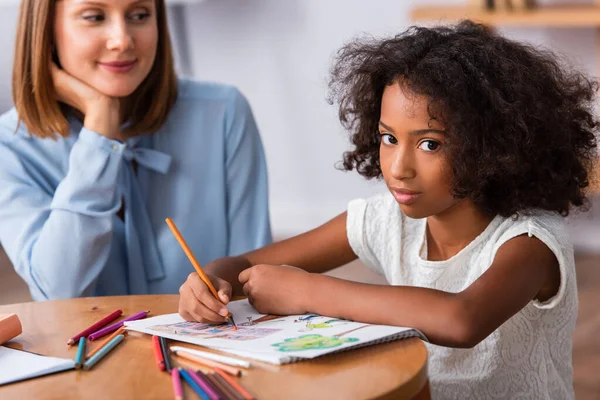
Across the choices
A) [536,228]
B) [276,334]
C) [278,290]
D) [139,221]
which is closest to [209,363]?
[276,334]

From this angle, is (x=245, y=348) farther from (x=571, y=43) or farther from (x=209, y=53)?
(x=209, y=53)

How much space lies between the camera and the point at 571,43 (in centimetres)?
340

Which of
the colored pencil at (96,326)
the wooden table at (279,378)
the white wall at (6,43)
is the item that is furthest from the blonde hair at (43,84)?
the white wall at (6,43)

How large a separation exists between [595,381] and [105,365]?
5.70 ft

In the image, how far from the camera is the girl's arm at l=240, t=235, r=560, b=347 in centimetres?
109

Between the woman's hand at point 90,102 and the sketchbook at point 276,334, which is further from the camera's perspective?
the woman's hand at point 90,102

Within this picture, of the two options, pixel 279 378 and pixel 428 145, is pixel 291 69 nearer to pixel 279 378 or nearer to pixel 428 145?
pixel 428 145

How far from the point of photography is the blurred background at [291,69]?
12.1 feet

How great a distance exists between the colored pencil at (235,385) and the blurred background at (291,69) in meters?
2.51

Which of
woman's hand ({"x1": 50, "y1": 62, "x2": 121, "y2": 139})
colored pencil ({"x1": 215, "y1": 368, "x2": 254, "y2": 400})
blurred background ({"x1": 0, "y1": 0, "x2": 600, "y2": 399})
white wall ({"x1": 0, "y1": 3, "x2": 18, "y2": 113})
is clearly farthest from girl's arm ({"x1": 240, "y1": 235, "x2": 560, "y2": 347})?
white wall ({"x1": 0, "y1": 3, "x2": 18, "y2": 113})

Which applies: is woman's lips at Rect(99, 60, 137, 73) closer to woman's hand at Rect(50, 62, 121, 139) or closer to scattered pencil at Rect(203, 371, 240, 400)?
woman's hand at Rect(50, 62, 121, 139)

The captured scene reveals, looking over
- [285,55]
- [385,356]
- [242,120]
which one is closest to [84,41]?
[242,120]

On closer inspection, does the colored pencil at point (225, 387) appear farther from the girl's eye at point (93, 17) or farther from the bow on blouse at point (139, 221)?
the girl's eye at point (93, 17)

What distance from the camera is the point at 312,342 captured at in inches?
40.7
